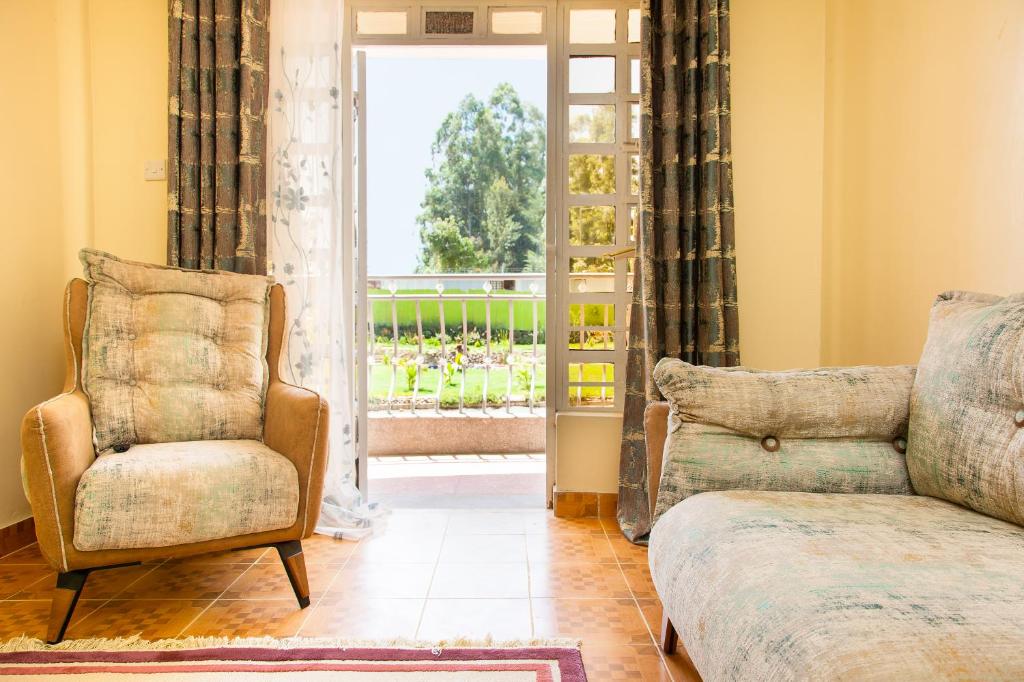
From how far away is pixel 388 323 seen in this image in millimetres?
4609

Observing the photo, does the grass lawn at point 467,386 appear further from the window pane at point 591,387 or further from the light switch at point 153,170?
the light switch at point 153,170

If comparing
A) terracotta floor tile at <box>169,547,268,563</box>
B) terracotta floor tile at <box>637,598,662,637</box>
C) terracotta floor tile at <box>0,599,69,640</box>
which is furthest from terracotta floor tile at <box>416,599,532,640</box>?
terracotta floor tile at <box>0,599,69,640</box>

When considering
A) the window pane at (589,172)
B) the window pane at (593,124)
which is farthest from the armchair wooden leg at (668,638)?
the window pane at (593,124)

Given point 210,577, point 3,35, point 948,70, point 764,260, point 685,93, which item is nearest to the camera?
point 948,70

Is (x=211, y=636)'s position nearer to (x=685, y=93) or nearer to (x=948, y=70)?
(x=685, y=93)

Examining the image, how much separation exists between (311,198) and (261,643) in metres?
1.80

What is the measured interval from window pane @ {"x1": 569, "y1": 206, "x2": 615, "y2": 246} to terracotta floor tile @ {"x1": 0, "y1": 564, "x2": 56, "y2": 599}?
2.38 m

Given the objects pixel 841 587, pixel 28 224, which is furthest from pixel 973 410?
pixel 28 224

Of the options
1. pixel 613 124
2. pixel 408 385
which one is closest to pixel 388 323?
pixel 408 385

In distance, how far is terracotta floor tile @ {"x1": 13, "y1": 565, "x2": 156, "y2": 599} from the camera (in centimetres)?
204

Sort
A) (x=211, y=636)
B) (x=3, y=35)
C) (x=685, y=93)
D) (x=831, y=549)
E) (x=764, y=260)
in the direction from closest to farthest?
(x=831, y=549), (x=211, y=636), (x=3, y=35), (x=685, y=93), (x=764, y=260)

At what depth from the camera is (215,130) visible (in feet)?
8.87

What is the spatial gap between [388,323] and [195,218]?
1993 millimetres

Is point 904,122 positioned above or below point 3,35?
below
